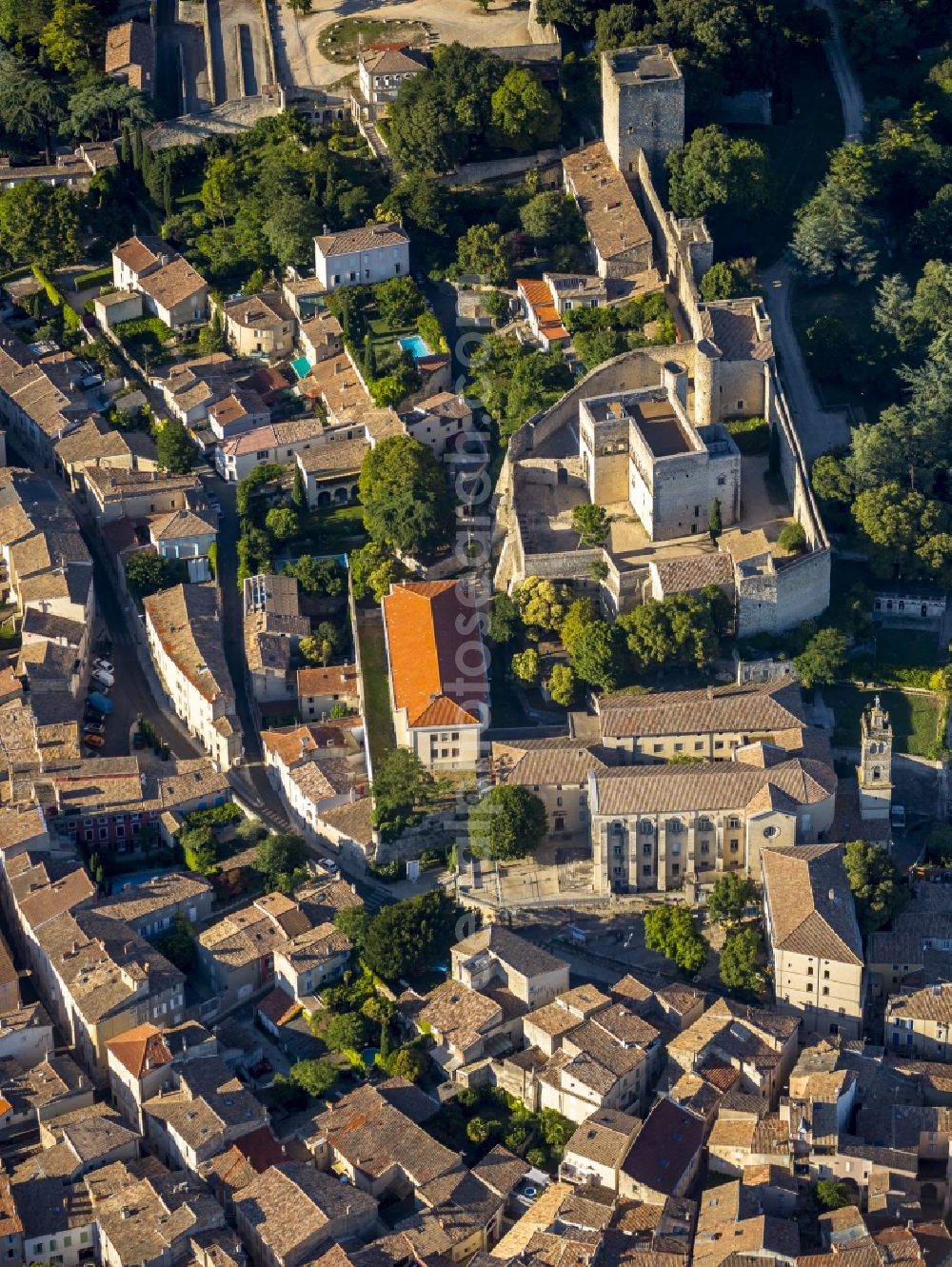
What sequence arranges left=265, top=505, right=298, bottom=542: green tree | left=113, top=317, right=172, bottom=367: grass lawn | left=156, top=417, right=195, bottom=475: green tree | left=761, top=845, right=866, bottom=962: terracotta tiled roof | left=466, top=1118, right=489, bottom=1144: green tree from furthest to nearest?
left=113, top=317, right=172, bottom=367: grass lawn → left=156, top=417, right=195, bottom=475: green tree → left=265, top=505, right=298, bottom=542: green tree → left=761, top=845, right=866, bottom=962: terracotta tiled roof → left=466, top=1118, right=489, bottom=1144: green tree

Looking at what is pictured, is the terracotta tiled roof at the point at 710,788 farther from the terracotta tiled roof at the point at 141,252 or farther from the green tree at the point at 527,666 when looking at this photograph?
the terracotta tiled roof at the point at 141,252

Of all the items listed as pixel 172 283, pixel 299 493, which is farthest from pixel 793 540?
pixel 172 283

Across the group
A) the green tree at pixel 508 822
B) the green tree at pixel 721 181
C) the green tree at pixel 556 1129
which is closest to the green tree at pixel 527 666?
the green tree at pixel 508 822

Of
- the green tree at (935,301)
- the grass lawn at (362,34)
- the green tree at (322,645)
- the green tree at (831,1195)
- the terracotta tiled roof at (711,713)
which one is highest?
the grass lawn at (362,34)

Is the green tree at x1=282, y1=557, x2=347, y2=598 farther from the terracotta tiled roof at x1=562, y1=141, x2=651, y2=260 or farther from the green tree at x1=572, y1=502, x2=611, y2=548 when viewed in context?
the terracotta tiled roof at x1=562, y1=141, x2=651, y2=260

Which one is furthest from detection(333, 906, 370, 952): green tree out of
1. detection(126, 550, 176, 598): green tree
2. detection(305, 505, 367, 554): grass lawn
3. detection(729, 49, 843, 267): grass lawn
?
detection(729, 49, 843, 267): grass lawn

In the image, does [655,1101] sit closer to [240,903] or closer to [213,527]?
[240,903]

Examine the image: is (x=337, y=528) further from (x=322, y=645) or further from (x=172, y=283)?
(x=172, y=283)
